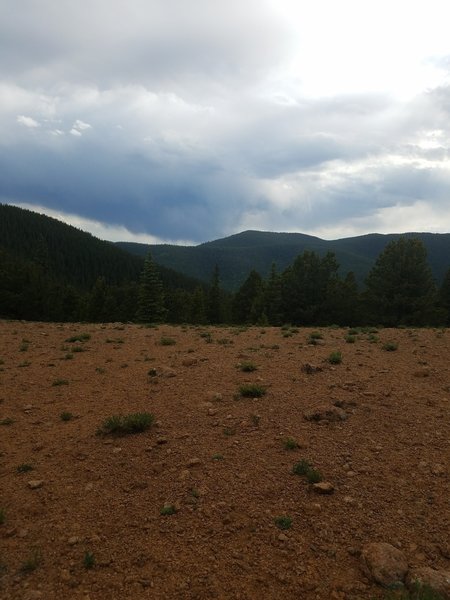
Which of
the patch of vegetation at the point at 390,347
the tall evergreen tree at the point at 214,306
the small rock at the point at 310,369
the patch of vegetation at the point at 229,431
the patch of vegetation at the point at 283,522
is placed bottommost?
the tall evergreen tree at the point at 214,306

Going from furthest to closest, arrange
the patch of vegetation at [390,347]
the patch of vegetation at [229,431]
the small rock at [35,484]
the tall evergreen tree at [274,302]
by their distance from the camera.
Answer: the tall evergreen tree at [274,302] < the patch of vegetation at [390,347] < the patch of vegetation at [229,431] < the small rock at [35,484]

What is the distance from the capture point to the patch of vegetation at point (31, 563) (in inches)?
167

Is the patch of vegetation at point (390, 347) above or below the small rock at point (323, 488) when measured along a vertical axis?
above

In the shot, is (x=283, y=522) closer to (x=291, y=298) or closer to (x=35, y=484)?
(x=35, y=484)

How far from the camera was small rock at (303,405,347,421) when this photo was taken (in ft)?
25.1

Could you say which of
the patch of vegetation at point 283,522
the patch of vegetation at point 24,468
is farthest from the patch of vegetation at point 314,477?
the patch of vegetation at point 24,468

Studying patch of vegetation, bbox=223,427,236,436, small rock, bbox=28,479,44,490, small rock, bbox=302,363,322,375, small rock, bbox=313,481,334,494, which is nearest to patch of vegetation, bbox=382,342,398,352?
small rock, bbox=302,363,322,375

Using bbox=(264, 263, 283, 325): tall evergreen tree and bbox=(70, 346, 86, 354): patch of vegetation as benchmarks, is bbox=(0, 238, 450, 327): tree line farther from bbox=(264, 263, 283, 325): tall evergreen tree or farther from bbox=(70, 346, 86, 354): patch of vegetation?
bbox=(70, 346, 86, 354): patch of vegetation

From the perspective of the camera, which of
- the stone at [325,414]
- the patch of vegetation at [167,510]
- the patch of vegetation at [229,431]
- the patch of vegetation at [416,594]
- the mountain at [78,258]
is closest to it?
the patch of vegetation at [416,594]

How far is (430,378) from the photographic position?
33.2 ft

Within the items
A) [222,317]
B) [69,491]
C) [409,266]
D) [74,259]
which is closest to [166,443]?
[69,491]

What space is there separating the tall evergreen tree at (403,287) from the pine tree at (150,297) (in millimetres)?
26605

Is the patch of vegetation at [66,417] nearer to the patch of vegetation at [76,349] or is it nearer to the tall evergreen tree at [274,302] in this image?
the patch of vegetation at [76,349]

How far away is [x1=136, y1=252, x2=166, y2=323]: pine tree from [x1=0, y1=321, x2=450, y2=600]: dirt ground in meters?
38.5
